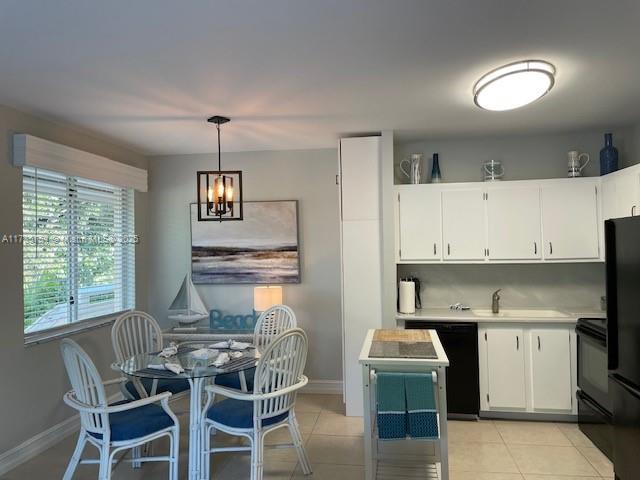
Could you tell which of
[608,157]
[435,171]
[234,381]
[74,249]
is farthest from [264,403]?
[608,157]

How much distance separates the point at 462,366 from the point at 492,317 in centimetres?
47

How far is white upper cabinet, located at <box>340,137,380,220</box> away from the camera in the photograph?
155 inches

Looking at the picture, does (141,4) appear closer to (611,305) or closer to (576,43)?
(576,43)

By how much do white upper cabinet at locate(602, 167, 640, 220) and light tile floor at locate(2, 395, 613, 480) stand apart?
67.9 inches

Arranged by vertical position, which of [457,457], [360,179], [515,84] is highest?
[515,84]

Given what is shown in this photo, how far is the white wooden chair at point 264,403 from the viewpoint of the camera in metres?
2.68

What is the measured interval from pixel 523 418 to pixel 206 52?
3.63 m

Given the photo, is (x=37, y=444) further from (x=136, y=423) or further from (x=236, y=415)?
(x=236, y=415)

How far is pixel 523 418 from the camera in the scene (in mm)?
3820

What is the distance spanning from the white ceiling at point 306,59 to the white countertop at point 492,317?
157 cm

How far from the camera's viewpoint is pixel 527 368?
3.75 meters

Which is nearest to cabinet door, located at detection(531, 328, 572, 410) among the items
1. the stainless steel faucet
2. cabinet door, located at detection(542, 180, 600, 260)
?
the stainless steel faucet

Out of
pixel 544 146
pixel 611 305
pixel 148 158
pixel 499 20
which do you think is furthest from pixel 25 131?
pixel 544 146

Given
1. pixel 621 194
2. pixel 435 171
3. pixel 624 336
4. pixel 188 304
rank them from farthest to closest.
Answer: pixel 188 304, pixel 435 171, pixel 621 194, pixel 624 336
